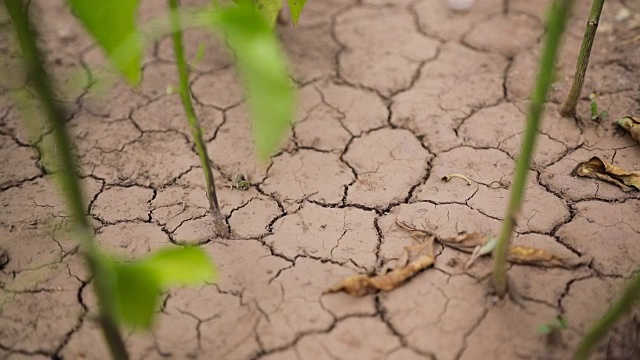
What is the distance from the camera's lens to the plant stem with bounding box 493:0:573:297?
1210 millimetres

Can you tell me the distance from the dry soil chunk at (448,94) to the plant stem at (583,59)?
0.28m

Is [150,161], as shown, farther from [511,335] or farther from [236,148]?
[511,335]

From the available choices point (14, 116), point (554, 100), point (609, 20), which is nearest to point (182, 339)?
point (14, 116)

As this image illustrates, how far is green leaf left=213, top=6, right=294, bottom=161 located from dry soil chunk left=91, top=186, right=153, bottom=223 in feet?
3.94

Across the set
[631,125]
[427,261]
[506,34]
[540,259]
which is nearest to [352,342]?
[427,261]

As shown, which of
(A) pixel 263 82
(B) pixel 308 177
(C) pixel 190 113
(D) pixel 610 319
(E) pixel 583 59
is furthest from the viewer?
(B) pixel 308 177

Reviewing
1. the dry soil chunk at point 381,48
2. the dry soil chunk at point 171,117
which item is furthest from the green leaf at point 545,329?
the dry soil chunk at point 171,117

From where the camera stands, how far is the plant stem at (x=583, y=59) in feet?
6.61

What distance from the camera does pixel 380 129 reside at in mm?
2375

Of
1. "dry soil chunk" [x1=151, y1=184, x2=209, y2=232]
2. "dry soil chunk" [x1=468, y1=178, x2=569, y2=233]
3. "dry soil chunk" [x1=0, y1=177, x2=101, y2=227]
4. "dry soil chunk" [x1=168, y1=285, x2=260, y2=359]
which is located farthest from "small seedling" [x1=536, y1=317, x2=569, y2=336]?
"dry soil chunk" [x1=0, y1=177, x2=101, y2=227]

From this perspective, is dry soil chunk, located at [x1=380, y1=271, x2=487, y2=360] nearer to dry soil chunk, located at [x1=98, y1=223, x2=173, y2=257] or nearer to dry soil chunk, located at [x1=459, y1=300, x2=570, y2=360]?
dry soil chunk, located at [x1=459, y1=300, x2=570, y2=360]

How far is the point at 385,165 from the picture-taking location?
2227 mm

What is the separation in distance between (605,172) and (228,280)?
1331 mm

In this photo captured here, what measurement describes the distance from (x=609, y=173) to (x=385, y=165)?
0.77 m
